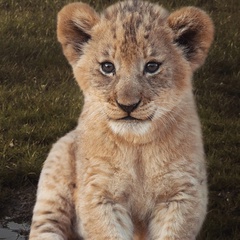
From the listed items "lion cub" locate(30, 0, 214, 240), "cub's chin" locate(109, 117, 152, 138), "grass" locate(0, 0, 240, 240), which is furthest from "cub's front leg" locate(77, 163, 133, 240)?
"grass" locate(0, 0, 240, 240)

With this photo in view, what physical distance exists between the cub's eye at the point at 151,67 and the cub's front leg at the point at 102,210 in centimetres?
67

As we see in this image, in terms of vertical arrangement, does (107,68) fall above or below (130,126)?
above

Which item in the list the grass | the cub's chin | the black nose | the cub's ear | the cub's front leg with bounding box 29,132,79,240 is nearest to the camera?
the black nose

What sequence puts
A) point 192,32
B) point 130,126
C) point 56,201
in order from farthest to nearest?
point 56,201
point 192,32
point 130,126

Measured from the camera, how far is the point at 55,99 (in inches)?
366

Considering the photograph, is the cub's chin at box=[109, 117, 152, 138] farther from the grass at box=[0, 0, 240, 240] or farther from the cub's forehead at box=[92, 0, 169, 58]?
the grass at box=[0, 0, 240, 240]

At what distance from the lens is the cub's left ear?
18.8 feet

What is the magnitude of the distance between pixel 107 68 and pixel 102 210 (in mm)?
892

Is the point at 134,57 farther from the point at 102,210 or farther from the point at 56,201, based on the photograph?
the point at 56,201

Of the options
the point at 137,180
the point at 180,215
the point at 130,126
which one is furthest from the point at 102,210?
the point at 130,126

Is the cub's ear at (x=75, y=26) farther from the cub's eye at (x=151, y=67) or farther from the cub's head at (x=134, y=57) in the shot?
the cub's eye at (x=151, y=67)

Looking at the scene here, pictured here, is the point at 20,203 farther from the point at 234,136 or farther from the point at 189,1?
the point at 189,1

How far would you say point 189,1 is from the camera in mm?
12578

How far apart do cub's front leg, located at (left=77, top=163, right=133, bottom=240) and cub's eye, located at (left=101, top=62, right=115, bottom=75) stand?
59 cm
